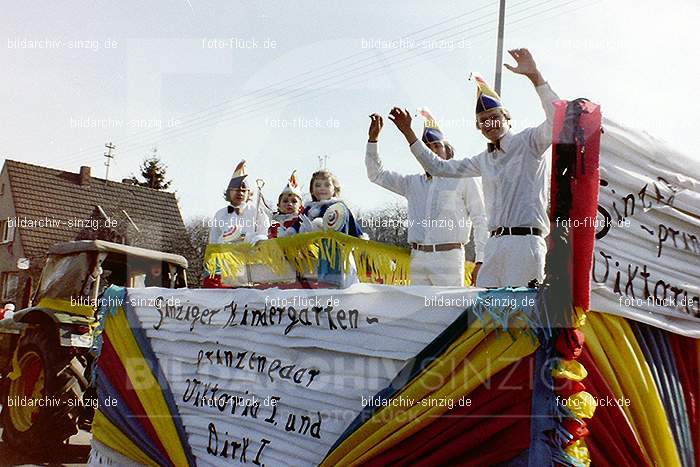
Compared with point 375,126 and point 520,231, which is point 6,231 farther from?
point 520,231

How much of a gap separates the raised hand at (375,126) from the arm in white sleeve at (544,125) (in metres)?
1.27

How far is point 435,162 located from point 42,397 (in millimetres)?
3980

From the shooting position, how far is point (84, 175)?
2619 centimetres

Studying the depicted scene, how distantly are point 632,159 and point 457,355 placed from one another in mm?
888

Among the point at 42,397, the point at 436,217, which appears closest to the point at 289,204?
the point at 436,217

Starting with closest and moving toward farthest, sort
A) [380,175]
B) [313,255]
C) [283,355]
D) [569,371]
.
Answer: [569,371] < [283,355] < [313,255] < [380,175]

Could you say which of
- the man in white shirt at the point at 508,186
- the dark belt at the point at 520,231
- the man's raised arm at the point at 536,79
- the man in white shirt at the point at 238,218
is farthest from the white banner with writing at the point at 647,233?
the man in white shirt at the point at 238,218

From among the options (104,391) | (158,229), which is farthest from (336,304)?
(158,229)

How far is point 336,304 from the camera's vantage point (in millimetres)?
2867

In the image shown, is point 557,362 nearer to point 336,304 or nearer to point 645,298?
point 645,298

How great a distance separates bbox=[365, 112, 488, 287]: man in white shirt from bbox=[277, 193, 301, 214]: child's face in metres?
1.41

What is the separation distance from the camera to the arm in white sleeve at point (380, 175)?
464 cm

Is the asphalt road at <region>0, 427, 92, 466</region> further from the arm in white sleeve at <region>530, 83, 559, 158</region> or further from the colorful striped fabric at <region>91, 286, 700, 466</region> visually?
the arm in white sleeve at <region>530, 83, 559, 158</region>

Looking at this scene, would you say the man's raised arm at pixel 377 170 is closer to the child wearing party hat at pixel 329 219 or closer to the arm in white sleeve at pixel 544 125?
the child wearing party hat at pixel 329 219
